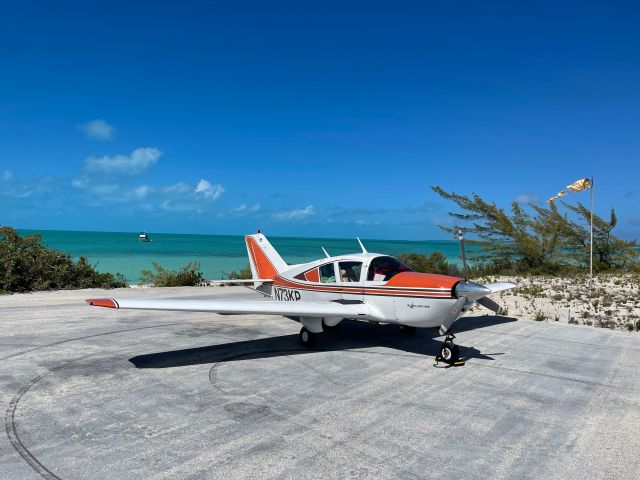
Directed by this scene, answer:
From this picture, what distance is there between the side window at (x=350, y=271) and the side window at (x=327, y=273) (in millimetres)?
255

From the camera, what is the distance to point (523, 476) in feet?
13.5

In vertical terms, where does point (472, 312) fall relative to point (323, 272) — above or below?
below

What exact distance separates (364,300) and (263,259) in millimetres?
4774

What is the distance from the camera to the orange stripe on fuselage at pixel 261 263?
1289cm

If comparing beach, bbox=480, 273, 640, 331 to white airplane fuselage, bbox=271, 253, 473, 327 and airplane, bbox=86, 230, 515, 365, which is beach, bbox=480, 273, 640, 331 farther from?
white airplane fuselage, bbox=271, 253, 473, 327

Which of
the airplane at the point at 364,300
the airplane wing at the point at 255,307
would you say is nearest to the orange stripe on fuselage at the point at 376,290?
the airplane at the point at 364,300

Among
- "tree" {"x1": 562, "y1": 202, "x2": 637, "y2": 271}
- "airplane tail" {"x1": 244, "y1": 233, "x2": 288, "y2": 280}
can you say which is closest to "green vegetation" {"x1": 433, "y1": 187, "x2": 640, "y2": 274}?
"tree" {"x1": 562, "y1": 202, "x2": 637, "y2": 271}

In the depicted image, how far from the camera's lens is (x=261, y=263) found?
43.5 ft

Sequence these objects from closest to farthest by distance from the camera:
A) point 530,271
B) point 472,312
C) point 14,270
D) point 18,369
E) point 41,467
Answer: point 41,467, point 18,369, point 472,312, point 14,270, point 530,271

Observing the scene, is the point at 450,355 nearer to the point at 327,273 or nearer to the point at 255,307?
Answer: the point at 327,273

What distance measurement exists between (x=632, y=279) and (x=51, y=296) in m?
26.7

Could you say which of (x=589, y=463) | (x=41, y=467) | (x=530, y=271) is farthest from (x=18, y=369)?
(x=530, y=271)

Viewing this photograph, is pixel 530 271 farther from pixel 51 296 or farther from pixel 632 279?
pixel 51 296

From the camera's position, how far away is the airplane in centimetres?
801
